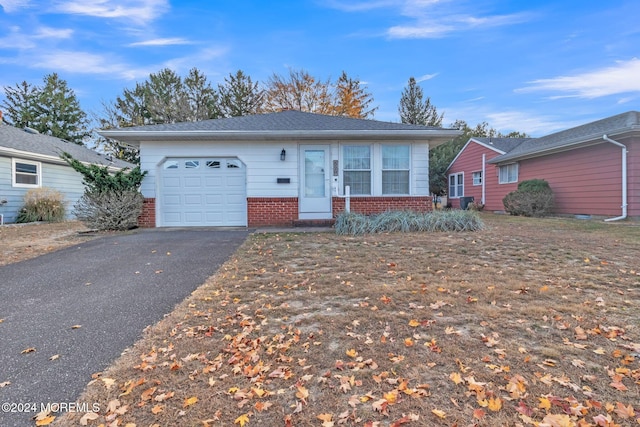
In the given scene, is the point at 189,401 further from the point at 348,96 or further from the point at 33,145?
the point at 348,96

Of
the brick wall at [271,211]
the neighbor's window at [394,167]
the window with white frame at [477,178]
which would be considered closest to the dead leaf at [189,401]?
the brick wall at [271,211]

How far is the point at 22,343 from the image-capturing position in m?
2.70

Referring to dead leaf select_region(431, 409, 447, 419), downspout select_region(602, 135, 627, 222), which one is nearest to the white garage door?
dead leaf select_region(431, 409, 447, 419)

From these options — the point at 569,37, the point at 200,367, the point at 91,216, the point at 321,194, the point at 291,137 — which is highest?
the point at 569,37

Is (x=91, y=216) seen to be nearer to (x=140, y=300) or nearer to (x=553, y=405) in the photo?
(x=140, y=300)

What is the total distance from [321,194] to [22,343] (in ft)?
26.0

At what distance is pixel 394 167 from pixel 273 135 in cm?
373

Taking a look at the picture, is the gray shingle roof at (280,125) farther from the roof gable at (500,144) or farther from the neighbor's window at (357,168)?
the roof gable at (500,144)

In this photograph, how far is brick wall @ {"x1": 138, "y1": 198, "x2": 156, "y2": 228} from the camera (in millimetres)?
9641

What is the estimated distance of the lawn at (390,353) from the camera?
1.82 m

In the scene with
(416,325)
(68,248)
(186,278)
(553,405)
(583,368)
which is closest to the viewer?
(553,405)

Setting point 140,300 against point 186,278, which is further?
point 186,278

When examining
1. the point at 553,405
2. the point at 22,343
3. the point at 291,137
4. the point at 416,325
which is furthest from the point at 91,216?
the point at 553,405

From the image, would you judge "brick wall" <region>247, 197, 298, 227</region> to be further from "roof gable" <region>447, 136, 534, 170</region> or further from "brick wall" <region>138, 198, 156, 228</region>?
"roof gable" <region>447, 136, 534, 170</region>
